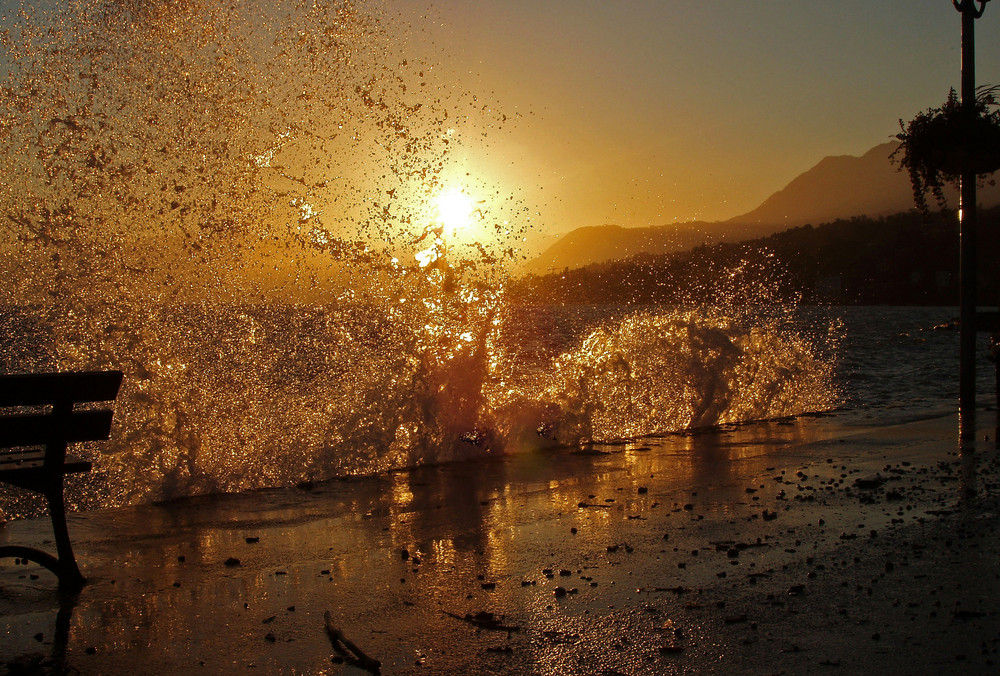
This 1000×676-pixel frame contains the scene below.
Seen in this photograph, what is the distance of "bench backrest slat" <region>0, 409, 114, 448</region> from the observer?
4.51 m

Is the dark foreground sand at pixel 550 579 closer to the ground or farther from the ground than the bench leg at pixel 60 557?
closer to the ground

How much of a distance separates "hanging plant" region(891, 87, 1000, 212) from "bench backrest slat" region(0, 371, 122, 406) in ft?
31.7

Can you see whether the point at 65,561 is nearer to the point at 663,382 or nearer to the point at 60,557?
the point at 60,557

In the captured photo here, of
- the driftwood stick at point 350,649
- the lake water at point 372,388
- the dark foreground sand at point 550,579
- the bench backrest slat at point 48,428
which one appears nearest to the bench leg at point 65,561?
the dark foreground sand at point 550,579

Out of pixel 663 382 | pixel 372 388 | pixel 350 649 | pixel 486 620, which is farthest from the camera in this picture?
pixel 663 382

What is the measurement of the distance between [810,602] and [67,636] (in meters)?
3.29

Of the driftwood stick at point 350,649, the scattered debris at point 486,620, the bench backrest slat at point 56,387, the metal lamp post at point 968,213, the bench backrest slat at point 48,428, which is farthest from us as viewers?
the metal lamp post at point 968,213

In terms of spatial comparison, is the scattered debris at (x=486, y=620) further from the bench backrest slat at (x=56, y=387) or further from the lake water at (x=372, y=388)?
the lake water at (x=372, y=388)

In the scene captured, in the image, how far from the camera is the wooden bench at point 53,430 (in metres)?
4.39

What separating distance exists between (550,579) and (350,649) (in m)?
1.29

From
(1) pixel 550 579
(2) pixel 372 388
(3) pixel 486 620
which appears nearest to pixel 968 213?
(2) pixel 372 388

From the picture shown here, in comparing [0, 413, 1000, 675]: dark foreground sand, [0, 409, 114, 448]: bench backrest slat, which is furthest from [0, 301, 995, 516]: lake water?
[0, 409, 114, 448]: bench backrest slat

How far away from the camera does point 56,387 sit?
450 cm

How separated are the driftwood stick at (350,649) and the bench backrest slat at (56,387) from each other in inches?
75.6
